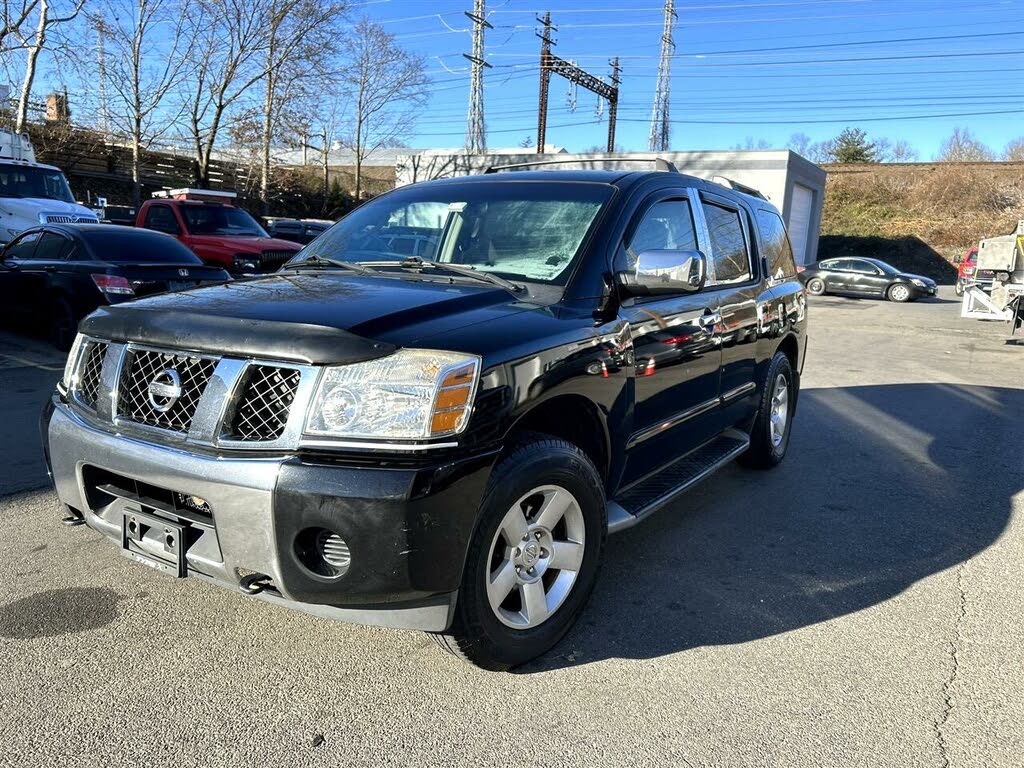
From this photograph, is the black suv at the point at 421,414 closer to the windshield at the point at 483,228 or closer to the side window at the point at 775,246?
the windshield at the point at 483,228

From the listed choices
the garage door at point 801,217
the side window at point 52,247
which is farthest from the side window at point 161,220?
the garage door at point 801,217

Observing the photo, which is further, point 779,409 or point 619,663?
point 779,409

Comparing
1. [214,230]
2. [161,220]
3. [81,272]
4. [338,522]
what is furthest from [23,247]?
[338,522]

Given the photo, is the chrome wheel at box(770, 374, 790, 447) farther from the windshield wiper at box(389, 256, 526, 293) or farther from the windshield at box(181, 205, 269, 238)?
the windshield at box(181, 205, 269, 238)

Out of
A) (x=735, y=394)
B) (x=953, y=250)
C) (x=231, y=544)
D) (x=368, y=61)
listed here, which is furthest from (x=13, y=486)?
(x=953, y=250)

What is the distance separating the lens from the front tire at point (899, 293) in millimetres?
25688

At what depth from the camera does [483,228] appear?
146 inches

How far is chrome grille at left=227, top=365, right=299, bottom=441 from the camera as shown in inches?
95.8

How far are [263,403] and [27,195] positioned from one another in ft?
51.6

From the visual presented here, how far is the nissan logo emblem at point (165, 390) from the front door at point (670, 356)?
1.81 meters

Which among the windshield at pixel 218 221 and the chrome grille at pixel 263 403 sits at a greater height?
the windshield at pixel 218 221

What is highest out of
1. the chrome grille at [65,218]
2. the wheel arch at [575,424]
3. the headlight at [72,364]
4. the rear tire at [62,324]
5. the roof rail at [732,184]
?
the roof rail at [732,184]

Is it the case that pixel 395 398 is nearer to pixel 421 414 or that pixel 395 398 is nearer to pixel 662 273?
pixel 421 414

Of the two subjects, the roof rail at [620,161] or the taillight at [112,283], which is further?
the taillight at [112,283]
